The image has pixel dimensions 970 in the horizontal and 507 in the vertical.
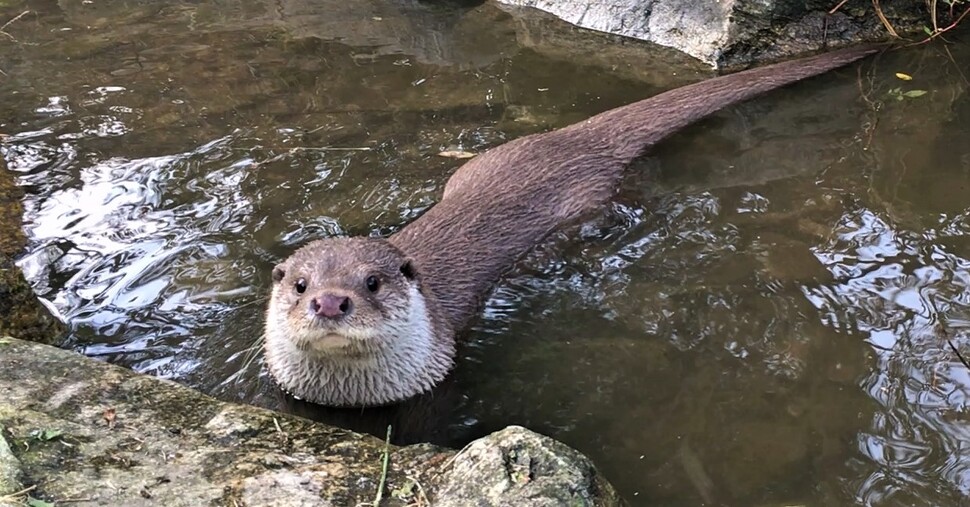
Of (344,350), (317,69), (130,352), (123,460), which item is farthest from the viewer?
(317,69)

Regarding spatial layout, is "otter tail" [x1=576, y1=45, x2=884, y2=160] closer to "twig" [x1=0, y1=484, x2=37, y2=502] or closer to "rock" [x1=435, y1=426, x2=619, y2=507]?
"rock" [x1=435, y1=426, x2=619, y2=507]

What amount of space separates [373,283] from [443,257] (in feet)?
2.04

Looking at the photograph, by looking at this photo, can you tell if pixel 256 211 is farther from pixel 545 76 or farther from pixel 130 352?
pixel 545 76

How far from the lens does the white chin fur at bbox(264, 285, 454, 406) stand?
2711 millimetres

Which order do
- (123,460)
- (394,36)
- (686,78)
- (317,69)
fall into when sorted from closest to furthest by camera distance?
(123,460)
(686,78)
(317,69)
(394,36)

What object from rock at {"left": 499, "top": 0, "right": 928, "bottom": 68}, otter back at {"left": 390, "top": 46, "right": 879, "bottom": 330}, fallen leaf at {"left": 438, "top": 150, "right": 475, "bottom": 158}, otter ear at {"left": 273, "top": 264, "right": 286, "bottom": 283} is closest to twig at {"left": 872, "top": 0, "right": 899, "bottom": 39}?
rock at {"left": 499, "top": 0, "right": 928, "bottom": 68}

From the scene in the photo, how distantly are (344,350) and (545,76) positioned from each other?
295 cm

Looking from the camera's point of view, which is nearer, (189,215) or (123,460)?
(123,460)

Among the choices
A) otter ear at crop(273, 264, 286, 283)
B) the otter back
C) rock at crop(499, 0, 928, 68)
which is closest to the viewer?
otter ear at crop(273, 264, 286, 283)

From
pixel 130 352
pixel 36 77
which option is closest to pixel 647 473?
pixel 130 352

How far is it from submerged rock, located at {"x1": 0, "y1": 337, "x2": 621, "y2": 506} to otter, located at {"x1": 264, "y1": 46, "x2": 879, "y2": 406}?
1.19 feet

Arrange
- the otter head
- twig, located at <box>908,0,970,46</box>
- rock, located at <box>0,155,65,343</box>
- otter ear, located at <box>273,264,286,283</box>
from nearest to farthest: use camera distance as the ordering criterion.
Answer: the otter head
otter ear, located at <box>273,264,286,283</box>
rock, located at <box>0,155,65,343</box>
twig, located at <box>908,0,970,46</box>

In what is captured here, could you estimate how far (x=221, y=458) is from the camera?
2068 millimetres

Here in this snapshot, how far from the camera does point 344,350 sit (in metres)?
2.66
